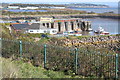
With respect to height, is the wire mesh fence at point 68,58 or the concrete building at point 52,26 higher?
the wire mesh fence at point 68,58

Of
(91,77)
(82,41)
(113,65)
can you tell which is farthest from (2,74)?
(82,41)

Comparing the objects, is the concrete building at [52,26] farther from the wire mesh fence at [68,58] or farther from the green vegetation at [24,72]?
the green vegetation at [24,72]

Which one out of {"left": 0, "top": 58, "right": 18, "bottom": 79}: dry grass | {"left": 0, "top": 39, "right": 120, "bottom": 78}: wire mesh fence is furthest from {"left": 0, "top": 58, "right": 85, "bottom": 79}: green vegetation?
{"left": 0, "top": 39, "right": 120, "bottom": 78}: wire mesh fence


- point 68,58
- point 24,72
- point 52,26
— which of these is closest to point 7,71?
point 24,72

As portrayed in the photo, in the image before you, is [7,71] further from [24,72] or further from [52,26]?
[52,26]

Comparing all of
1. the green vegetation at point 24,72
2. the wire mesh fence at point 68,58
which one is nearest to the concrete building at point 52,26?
the wire mesh fence at point 68,58

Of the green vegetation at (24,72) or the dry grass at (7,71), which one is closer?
the dry grass at (7,71)

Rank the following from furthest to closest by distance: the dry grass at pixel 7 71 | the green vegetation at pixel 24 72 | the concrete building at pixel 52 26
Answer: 1. the concrete building at pixel 52 26
2. the green vegetation at pixel 24 72
3. the dry grass at pixel 7 71

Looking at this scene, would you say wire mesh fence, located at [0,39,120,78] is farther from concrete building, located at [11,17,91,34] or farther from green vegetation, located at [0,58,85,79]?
concrete building, located at [11,17,91,34]

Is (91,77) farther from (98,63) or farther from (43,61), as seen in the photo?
(43,61)
